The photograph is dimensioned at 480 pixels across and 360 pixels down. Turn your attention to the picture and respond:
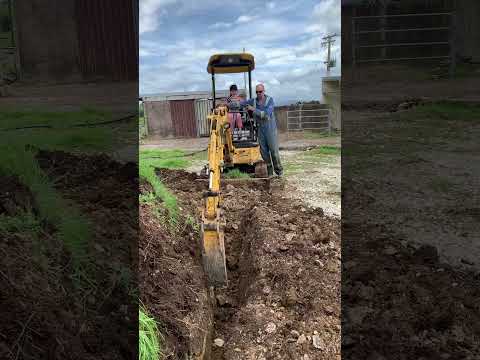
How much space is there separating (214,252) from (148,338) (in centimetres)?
121

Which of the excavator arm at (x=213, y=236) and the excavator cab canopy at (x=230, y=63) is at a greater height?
the excavator cab canopy at (x=230, y=63)

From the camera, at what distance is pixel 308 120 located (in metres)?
17.1

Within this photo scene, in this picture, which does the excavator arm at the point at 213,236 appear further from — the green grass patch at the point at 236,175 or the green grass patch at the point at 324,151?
the green grass patch at the point at 324,151

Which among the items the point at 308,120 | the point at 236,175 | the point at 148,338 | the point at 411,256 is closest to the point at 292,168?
the point at 236,175

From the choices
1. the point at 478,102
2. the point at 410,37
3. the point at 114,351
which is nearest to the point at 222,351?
the point at 114,351

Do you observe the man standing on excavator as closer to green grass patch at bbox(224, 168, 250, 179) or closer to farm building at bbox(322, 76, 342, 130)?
green grass patch at bbox(224, 168, 250, 179)

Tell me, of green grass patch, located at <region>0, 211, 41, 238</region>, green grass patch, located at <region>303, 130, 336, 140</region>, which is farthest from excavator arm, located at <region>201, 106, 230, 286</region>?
green grass patch, located at <region>303, 130, 336, 140</region>

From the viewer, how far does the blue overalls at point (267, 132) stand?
645cm

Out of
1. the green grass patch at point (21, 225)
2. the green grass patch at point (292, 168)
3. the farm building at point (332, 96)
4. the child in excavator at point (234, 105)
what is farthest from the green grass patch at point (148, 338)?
the farm building at point (332, 96)

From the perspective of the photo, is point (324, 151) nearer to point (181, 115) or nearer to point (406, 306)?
point (181, 115)

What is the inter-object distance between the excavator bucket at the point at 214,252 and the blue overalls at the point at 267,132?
10.3ft

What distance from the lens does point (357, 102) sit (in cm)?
1332

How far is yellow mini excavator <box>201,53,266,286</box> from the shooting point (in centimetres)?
363

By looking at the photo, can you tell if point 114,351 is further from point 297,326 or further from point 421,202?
point 421,202
